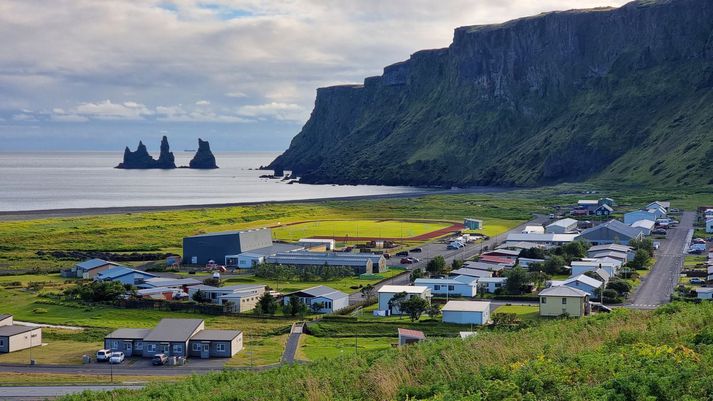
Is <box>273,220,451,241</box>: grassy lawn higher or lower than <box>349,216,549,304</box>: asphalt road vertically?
higher

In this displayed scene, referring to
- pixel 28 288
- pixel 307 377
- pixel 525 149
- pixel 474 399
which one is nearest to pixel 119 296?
pixel 28 288

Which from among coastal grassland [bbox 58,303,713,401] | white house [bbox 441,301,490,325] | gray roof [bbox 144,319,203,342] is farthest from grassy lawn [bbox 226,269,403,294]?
coastal grassland [bbox 58,303,713,401]

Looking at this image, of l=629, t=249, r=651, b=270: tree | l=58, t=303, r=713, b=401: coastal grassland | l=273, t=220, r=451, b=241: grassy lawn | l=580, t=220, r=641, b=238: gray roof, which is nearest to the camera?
l=58, t=303, r=713, b=401: coastal grassland

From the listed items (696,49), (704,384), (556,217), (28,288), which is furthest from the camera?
(696,49)

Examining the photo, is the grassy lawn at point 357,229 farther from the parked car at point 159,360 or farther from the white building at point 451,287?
the parked car at point 159,360

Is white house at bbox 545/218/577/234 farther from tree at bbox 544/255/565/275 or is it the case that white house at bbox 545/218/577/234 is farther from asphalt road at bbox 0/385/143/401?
Result: asphalt road at bbox 0/385/143/401

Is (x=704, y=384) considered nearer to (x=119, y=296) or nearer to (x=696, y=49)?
(x=119, y=296)

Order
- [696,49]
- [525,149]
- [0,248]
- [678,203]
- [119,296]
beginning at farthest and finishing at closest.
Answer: [525,149], [696,49], [678,203], [0,248], [119,296]
